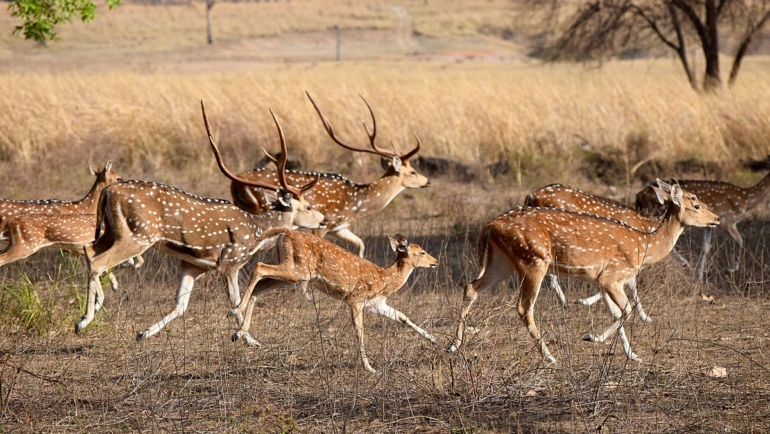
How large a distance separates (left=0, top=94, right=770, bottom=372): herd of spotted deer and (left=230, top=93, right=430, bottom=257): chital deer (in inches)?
1.1

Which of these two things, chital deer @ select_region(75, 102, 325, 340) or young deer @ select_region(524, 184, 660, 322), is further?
young deer @ select_region(524, 184, 660, 322)

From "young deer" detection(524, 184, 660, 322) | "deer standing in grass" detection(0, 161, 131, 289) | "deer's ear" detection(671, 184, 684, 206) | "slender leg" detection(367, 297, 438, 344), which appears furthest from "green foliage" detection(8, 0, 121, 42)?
"deer's ear" detection(671, 184, 684, 206)

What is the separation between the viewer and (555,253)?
286 inches

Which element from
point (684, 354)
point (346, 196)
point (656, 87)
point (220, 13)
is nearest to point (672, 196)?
point (684, 354)

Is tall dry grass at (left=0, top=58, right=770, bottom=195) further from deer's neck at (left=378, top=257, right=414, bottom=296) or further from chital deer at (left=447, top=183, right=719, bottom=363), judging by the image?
chital deer at (left=447, top=183, right=719, bottom=363)

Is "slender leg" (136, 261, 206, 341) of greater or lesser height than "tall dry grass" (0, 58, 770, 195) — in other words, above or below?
above

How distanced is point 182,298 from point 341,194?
322cm

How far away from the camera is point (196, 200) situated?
835cm

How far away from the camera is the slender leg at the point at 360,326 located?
6492 millimetres

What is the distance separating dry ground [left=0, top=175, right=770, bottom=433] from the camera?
18.0 ft

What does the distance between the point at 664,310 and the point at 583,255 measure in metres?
1.50

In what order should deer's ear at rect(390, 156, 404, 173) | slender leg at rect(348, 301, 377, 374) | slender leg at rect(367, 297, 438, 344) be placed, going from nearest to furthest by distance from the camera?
slender leg at rect(348, 301, 377, 374), slender leg at rect(367, 297, 438, 344), deer's ear at rect(390, 156, 404, 173)

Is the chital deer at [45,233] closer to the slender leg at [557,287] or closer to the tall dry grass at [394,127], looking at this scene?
the slender leg at [557,287]

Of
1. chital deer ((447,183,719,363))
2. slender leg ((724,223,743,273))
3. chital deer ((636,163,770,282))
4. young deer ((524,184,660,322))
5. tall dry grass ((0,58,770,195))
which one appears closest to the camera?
chital deer ((447,183,719,363))
